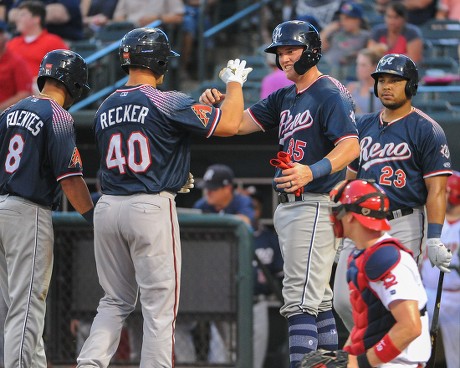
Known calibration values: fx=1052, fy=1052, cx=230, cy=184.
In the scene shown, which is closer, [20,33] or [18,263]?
[18,263]

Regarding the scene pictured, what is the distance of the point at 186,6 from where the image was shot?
1298 cm

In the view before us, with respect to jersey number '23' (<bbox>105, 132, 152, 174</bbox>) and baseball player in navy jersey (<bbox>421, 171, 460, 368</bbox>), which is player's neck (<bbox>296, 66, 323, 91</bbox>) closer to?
jersey number '23' (<bbox>105, 132, 152, 174</bbox>)

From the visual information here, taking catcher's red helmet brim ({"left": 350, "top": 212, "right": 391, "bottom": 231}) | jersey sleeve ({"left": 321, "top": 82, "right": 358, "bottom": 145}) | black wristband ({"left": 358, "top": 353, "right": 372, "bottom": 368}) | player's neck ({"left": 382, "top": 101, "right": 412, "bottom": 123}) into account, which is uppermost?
player's neck ({"left": 382, "top": 101, "right": 412, "bottom": 123})

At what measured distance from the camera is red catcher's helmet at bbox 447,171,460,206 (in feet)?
29.1

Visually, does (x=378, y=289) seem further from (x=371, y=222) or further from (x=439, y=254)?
(x=439, y=254)

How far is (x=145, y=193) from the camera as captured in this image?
580 centimetres

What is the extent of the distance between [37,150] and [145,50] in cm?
87

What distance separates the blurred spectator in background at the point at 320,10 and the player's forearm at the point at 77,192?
20.1 ft

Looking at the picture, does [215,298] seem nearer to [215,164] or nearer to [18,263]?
[215,164]

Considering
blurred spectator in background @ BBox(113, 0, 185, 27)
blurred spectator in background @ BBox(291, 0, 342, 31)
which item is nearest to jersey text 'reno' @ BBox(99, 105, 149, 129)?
blurred spectator in background @ BBox(113, 0, 185, 27)

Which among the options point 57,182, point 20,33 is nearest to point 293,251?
point 57,182

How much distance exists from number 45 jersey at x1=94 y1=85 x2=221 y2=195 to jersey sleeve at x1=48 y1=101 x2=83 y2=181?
0.23m

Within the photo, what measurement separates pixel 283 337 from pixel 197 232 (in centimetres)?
177

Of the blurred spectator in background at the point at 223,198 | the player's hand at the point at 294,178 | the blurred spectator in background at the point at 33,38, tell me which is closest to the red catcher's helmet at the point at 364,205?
the player's hand at the point at 294,178
